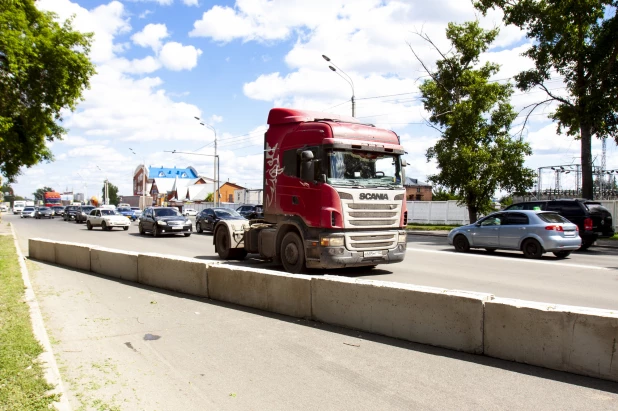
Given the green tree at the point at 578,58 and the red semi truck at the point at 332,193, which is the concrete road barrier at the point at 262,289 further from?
the green tree at the point at 578,58

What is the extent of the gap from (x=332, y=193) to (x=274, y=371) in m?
5.34

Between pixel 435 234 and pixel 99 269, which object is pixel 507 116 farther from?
pixel 99 269

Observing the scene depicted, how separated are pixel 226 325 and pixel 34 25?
22.3m

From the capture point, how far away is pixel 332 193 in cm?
993

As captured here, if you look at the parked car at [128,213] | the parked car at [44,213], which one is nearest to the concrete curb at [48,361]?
the parked car at [128,213]

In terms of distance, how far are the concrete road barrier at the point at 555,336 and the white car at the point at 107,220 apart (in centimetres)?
3124

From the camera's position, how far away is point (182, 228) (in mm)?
25469

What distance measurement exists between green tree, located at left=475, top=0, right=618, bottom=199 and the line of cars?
562 cm

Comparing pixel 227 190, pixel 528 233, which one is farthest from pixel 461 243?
pixel 227 190

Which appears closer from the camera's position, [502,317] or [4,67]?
[502,317]

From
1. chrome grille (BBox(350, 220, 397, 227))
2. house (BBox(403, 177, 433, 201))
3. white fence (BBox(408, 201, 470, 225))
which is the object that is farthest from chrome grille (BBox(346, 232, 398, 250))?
house (BBox(403, 177, 433, 201))

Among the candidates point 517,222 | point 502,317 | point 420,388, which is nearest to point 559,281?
point 517,222

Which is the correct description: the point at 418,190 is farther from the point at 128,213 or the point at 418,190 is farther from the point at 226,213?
the point at 226,213

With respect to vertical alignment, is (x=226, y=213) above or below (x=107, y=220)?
above
